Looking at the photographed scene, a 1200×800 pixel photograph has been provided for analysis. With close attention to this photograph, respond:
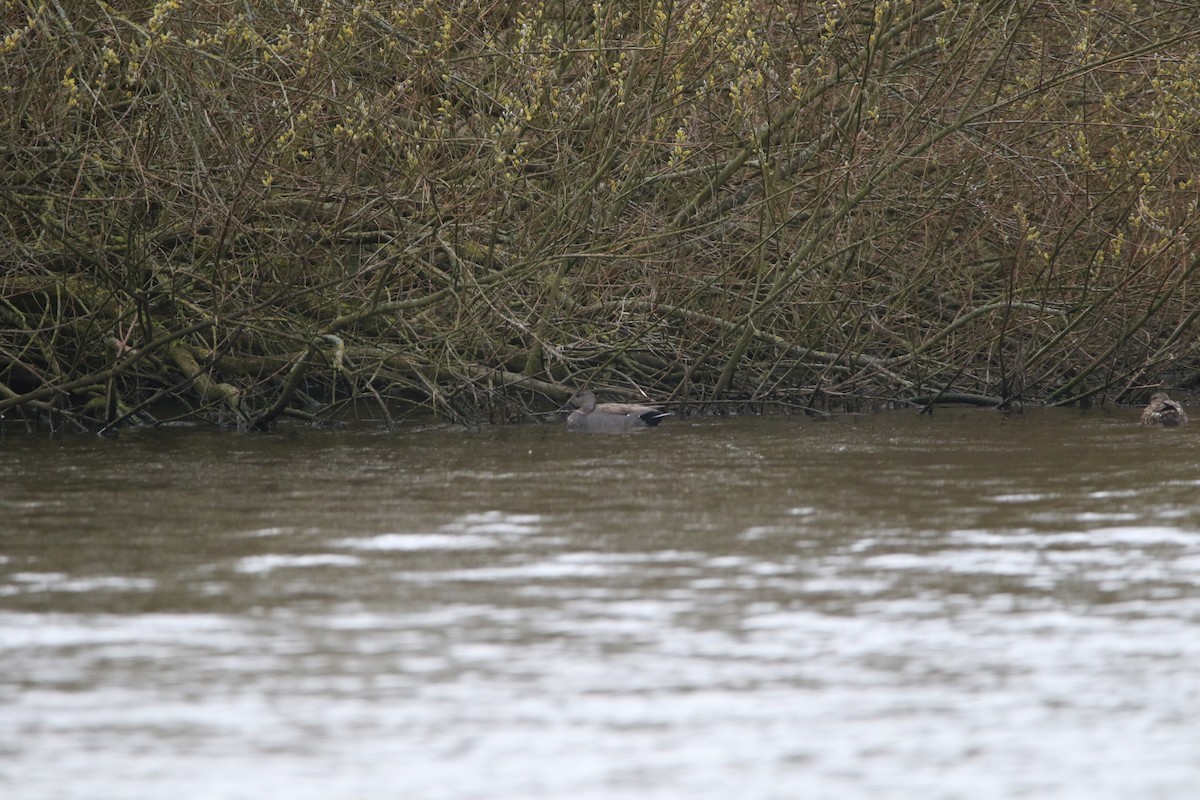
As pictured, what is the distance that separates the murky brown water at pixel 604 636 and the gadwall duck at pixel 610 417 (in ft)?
12.7

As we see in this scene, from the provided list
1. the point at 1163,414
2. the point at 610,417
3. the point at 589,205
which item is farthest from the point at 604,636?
the point at 1163,414

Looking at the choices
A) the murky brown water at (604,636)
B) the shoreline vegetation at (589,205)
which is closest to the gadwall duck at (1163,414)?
the shoreline vegetation at (589,205)

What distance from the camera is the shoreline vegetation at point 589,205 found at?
1435cm

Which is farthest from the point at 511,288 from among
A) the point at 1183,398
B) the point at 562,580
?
the point at 562,580

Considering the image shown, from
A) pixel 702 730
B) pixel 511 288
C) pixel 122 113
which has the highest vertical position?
pixel 122 113

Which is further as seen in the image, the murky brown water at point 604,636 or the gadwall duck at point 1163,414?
the gadwall duck at point 1163,414

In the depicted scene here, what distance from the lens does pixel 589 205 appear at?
1573cm

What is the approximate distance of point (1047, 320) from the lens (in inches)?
717

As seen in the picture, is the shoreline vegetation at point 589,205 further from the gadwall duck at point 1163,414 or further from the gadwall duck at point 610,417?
the gadwall duck at point 1163,414

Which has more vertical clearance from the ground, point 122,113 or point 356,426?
point 122,113

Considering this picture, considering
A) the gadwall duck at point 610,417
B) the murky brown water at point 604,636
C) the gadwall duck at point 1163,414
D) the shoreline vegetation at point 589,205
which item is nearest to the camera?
the murky brown water at point 604,636

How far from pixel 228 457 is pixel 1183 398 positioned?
33.1 feet

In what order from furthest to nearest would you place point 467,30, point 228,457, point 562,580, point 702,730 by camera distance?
point 467,30, point 228,457, point 562,580, point 702,730

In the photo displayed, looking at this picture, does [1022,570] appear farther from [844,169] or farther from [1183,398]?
[1183,398]
